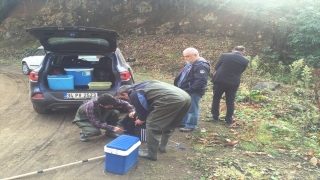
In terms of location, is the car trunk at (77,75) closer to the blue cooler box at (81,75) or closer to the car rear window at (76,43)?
the blue cooler box at (81,75)

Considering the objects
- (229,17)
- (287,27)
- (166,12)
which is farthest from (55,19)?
(287,27)

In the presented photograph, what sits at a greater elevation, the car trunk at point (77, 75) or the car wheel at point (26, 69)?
the car trunk at point (77, 75)

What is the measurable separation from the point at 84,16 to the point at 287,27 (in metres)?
14.1

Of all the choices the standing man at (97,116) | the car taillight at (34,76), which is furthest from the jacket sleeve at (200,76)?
the car taillight at (34,76)

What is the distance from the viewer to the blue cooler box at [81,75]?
5973 millimetres

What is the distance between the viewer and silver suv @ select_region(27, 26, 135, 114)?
204 inches

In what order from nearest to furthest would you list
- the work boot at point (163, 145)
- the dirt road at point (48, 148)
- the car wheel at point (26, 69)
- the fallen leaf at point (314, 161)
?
the dirt road at point (48, 148) → the fallen leaf at point (314, 161) → the work boot at point (163, 145) → the car wheel at point (26, 69)

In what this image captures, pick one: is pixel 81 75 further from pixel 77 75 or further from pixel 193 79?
pixel 193 79

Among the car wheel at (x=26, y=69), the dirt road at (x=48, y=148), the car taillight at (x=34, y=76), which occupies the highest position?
the car taillight at (x=34, y=76)

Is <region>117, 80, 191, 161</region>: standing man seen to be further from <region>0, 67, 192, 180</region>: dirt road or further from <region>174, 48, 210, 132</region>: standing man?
<region>174, 48, 210, 132</region>: standing man

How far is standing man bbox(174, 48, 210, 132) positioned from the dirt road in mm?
1141

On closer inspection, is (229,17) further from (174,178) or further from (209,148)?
(174,178)

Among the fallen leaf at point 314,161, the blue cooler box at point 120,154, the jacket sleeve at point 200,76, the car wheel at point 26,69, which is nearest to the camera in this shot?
the blue cooler box at point 120,154

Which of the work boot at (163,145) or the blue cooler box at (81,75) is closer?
the work boot at (163,145)
